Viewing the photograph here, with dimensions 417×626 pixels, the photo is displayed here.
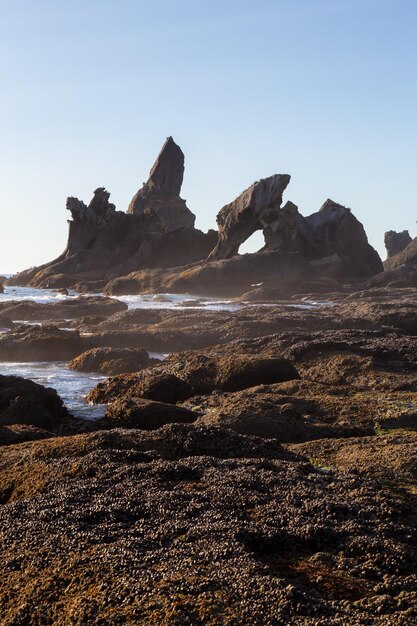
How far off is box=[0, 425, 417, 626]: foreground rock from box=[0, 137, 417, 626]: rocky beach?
3 centimetres

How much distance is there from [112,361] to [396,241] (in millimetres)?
127971

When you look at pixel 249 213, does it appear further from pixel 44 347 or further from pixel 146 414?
pixel 146 414

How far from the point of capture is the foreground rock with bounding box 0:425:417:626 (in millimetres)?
6684

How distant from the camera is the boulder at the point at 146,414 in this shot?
16828 mm

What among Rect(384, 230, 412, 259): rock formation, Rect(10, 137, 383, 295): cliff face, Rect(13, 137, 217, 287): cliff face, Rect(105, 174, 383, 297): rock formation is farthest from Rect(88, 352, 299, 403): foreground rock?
Rect(384, 230, 412, 259): rock formation

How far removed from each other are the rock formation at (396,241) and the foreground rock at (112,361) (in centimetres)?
12537

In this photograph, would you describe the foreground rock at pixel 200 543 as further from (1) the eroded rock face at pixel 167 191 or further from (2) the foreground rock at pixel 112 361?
(1) the eroded rock face at pixel 167 191

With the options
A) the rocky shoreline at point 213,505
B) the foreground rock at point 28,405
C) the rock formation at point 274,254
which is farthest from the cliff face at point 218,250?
the rocky shoreline at point 213,505

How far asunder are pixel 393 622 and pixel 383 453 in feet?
22.3

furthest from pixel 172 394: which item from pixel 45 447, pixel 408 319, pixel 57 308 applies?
pixel 57 308

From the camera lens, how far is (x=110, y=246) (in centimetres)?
11088

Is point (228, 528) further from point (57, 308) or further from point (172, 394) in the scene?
point (57, 308)

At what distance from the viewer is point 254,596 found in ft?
22.1

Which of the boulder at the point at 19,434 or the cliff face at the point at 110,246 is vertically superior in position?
the cliff face at the point at 110,246
